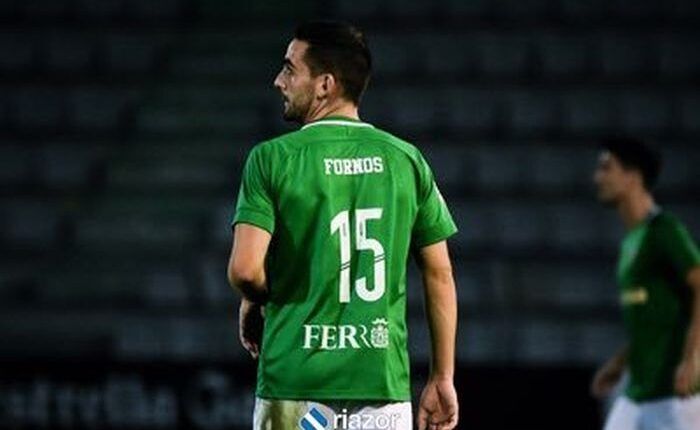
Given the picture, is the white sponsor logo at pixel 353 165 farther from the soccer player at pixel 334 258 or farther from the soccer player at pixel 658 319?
the soccer player at pixel 658 319

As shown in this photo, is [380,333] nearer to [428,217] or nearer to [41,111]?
[428,217]

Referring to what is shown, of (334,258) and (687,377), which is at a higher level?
(334,258)

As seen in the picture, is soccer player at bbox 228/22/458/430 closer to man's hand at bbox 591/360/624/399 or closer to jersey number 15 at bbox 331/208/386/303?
jersey number 15 at bbox 331/208/386/303

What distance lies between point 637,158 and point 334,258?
3.11m

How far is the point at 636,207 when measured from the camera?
6.29 m

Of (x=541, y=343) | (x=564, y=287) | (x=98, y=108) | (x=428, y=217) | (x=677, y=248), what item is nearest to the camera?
(x=428, y=217)

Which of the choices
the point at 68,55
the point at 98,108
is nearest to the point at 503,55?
the point at 98,108

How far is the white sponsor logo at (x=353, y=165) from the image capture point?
3.46 metres

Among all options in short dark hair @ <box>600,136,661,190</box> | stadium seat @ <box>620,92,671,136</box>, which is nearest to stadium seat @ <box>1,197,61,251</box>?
stadium seat @ <box>620,92,671,136</box>

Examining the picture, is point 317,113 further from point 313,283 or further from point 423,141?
point 423,141

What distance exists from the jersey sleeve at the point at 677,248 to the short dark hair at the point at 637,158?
351 mm

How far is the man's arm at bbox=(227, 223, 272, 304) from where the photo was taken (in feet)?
11.0

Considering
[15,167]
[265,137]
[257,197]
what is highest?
[257,197]

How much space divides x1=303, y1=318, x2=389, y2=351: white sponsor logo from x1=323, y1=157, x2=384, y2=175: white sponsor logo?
302 millimetres
